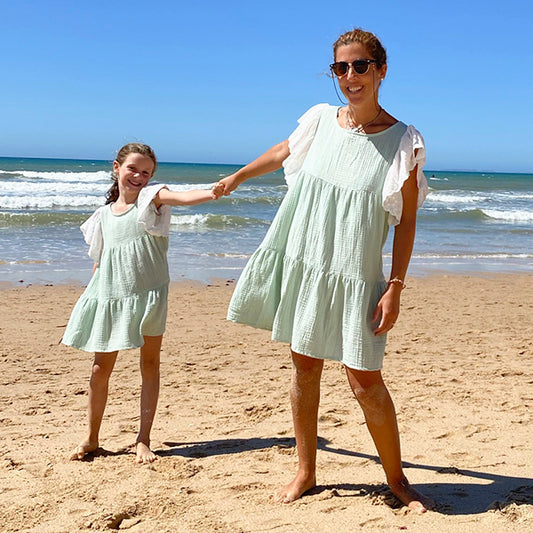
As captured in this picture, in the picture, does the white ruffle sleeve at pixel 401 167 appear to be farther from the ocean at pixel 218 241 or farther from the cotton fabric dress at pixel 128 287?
the ocean at pixel 218 241

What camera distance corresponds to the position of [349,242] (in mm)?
2838

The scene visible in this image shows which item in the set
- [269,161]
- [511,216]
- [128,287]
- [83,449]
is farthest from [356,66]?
[511,216]

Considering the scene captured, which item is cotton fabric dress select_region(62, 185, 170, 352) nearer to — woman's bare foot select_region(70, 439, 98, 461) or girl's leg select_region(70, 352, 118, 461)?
girl's leg select_region(70, 352, 118, 461)

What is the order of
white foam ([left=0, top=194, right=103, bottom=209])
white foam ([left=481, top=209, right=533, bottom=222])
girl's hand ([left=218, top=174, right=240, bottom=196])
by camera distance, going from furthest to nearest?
1. white foam ([left=481, top=209, right=533, bottom=222])
2. white foam ([left=0, top=194, right=103, bottom=209])
3. girl's hand ([left=218, top=174, right=240, bottom=196])

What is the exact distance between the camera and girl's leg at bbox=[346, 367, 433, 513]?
2.89 metres

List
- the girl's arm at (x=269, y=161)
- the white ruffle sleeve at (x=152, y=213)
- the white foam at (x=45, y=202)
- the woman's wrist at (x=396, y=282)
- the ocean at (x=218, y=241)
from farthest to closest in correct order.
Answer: the white foam at (x=45, y=202)
the ocean at (x=218, y=241)
the white ruffle sleeve at (x=152, y=213)
the girl's arm at (x=269, y=161)
the woman's wrist at (x=396, y=282)

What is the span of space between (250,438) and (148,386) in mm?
707

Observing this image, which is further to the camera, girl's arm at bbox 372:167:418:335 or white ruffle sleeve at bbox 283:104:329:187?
white ruffle sleeve at bbox 283:104:329:187

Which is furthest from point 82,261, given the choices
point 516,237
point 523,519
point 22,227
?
point 516,237

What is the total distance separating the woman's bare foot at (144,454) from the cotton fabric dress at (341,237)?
48.1 inches

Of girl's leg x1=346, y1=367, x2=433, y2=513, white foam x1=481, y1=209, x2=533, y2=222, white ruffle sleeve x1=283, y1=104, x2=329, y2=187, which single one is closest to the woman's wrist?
girl's leg x1=346, y1=367, x2=433, y2=513

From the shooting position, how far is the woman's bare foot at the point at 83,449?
3711mm

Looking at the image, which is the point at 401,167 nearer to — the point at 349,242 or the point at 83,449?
the point at 349,242

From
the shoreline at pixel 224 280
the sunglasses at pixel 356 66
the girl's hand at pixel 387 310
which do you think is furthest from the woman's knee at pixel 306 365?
the shoreline at pixel 224 280
